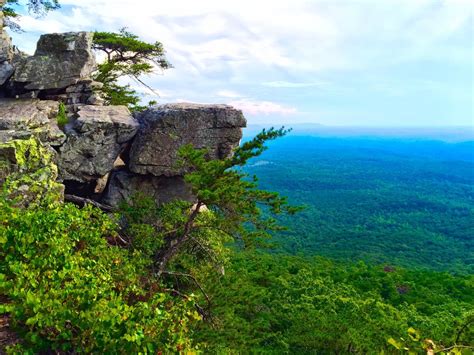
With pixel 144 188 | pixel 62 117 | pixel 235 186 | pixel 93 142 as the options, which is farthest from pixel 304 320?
pixel 62 117

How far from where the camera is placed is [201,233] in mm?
15242

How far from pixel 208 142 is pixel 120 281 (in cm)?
899

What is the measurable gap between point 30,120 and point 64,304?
10.2 metres

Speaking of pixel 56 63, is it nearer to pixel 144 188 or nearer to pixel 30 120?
pixel 30 120

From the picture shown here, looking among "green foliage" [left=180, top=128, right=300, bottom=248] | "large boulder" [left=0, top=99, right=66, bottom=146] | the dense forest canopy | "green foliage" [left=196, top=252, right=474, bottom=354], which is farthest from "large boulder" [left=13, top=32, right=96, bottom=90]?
"green foliage" [left=196, top=252, right=474, bottom=354]

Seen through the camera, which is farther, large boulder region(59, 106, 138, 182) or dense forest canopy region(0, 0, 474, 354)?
large boulder region(59, 106, 138, 182)

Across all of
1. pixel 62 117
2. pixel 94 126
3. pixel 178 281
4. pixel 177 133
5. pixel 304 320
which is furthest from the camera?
pixel 304 320

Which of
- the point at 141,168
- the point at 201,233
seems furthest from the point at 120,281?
the point at 141,168

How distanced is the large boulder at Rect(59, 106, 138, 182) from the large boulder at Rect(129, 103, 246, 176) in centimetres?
69

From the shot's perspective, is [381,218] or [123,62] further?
[381,218]

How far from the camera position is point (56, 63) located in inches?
619

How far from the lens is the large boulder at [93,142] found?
1481 centimetres

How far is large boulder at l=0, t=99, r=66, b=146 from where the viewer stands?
12.5m

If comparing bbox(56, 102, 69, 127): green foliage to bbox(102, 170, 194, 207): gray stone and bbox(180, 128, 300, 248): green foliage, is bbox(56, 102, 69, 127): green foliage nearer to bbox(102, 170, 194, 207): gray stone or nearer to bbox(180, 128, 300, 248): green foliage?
bbox(102, 170, 194, 207): gray stone
